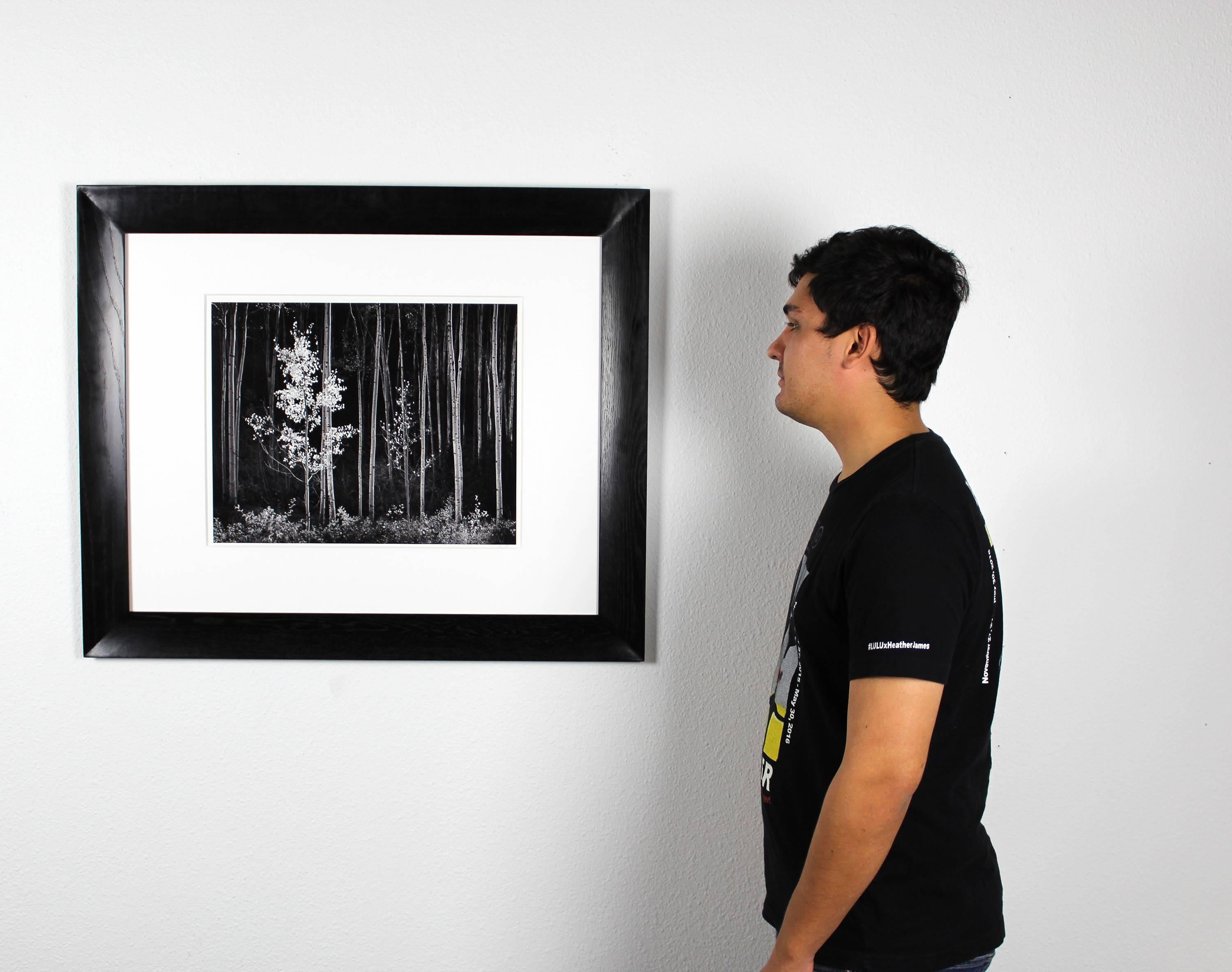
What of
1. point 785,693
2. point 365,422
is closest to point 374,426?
point 365,422

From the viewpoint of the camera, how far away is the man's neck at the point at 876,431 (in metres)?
Result: 0.99

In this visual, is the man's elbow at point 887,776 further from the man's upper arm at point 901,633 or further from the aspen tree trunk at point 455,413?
the aspen tree trunk at point 455,413

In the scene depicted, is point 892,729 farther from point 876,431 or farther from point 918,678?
point 876,431

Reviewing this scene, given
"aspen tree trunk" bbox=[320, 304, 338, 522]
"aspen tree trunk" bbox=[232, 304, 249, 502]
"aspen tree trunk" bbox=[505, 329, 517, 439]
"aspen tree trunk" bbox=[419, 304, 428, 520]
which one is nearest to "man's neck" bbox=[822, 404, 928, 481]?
"aspen tree trunk" bbox=[505, 329, 517, 439]

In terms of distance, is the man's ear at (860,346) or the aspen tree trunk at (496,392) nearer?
the man's ear at (860,346)

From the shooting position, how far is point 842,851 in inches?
34.3

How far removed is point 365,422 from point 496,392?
0.73 feet

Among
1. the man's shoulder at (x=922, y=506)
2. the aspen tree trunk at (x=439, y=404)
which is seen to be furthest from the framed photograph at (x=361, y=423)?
the man's shoulder at (x=922, y=506)

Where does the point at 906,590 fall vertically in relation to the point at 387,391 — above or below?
below

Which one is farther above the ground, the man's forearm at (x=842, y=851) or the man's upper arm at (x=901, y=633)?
the man's upper arm at (x=901, y=633)

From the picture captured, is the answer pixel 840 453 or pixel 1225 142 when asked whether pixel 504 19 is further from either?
pixel 1225 142

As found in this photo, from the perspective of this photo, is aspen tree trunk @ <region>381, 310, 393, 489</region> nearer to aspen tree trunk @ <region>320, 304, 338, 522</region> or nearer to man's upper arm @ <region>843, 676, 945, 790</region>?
aspen tree trunk @ <region>320, 304, 338, 522</region>

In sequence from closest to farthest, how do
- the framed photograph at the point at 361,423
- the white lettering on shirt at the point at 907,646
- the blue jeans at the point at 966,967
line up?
1. the white lettering on shirt at the point at 907,646
2. the blue jeans at the point at 966,967
3. the framed photograph at the point at 361,423

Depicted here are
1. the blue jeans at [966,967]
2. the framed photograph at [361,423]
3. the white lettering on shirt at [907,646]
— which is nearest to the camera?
the white lettering on shirt at [907,646]
